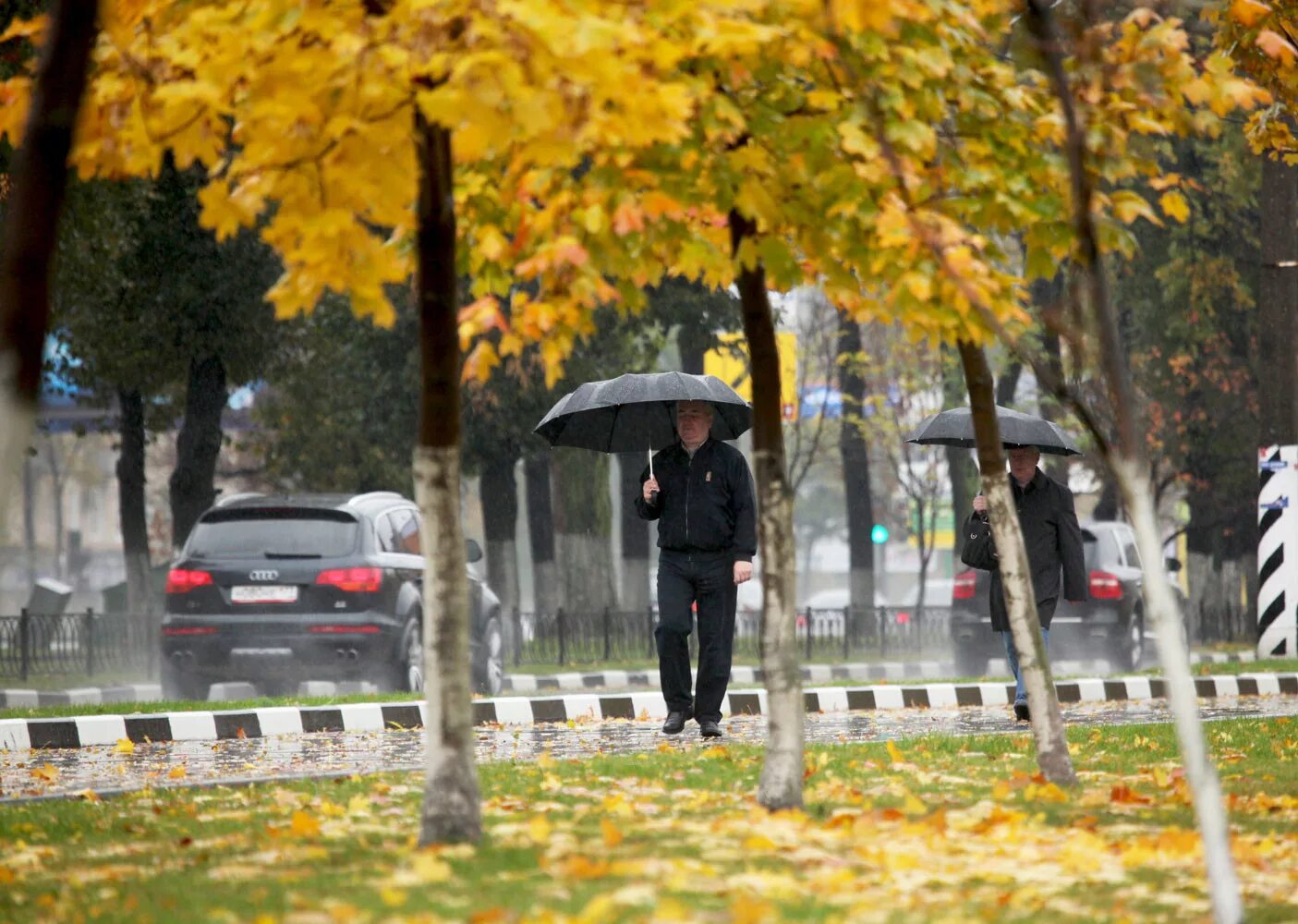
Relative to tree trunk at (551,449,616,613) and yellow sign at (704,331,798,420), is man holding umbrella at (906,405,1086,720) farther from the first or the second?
tree trunk at (551,449,616,613)

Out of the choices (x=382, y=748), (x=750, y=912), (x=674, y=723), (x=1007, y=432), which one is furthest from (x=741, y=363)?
(x=750, y=912)

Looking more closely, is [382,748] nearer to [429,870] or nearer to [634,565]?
[429,870]

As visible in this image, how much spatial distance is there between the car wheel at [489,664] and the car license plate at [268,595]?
2724 mm

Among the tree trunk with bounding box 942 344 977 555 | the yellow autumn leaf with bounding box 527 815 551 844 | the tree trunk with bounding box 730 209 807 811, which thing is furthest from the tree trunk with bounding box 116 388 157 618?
the yellow autumn leaf with bounding box 527 815 551 844

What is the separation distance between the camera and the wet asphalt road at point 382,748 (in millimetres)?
10227

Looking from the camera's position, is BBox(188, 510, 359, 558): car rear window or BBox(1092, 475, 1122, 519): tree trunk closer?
BBox(188, 510, 359, 558): car rear window

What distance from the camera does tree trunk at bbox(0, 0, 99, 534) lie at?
17.7 ft

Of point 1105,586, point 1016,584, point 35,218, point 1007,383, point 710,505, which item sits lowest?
point 1016,584

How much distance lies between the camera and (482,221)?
770cm

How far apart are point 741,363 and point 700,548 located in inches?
817

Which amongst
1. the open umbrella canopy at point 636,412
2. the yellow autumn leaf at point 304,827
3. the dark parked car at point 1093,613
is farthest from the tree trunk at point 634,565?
the yellow autumn leaf at point 304,827

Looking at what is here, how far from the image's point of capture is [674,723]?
449 inches

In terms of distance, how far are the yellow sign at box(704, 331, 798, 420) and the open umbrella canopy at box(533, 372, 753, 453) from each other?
13833 mm

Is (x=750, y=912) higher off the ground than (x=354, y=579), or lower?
lower
